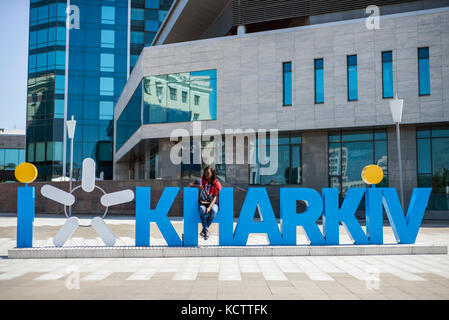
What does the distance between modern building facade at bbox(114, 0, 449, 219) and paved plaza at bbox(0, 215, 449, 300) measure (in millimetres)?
15162

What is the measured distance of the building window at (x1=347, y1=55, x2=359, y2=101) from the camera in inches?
924

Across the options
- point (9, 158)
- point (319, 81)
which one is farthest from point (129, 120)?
point (9, 158)

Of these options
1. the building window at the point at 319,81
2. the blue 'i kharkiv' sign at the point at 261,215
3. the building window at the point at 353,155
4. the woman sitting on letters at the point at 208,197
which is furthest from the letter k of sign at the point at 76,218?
the building window at the point at 353,155

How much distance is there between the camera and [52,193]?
955 cm

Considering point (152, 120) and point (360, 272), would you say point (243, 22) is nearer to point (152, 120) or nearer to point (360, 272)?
point (152, 120)

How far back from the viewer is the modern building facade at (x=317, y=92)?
22578 mm

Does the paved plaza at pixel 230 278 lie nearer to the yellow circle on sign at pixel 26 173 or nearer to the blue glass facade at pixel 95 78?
the yellow circle on sign at pixel 26 173

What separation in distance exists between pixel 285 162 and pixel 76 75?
107 ft

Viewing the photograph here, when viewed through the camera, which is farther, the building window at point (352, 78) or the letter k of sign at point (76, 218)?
the building window at point (352, 78)

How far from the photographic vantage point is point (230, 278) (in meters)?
6.93

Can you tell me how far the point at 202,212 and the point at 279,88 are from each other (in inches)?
652

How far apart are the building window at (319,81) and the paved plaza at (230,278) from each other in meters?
15.6

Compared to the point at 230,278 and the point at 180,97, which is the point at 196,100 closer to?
the point at 180,97
